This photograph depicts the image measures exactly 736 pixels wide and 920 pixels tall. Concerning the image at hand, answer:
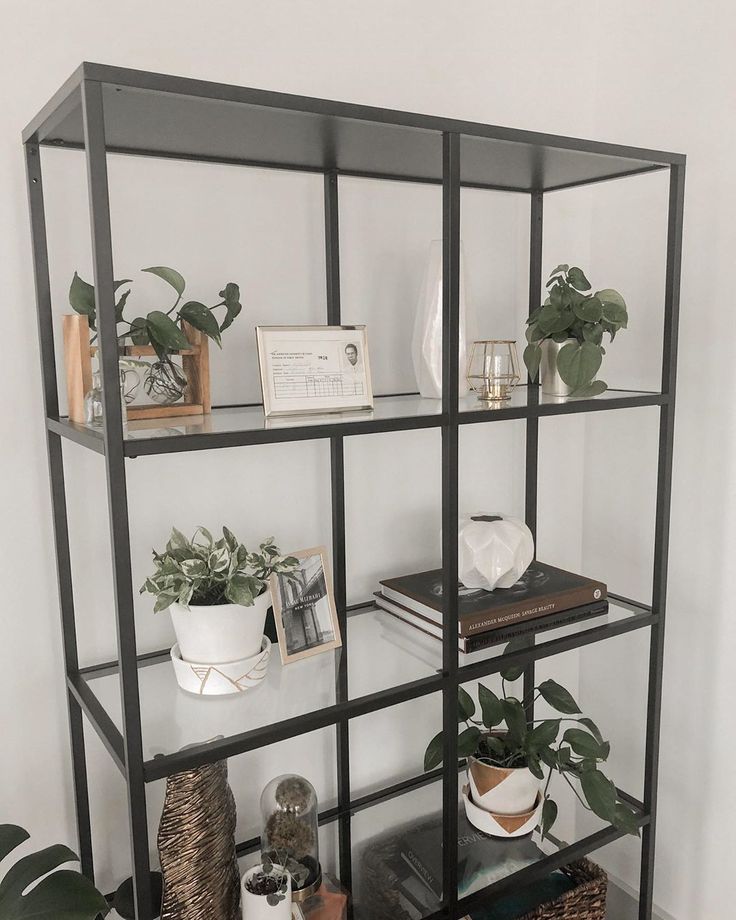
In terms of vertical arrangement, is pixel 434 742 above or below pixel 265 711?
below

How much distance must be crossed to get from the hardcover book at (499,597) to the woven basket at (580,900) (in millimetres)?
579

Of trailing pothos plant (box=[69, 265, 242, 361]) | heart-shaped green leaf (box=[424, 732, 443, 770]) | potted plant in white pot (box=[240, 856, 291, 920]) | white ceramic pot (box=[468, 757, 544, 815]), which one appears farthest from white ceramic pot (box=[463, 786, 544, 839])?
trailing pothos plant (box=[69, 265, 242, 361])

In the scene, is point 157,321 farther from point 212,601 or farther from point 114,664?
point 114,664

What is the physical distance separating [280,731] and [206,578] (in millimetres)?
238

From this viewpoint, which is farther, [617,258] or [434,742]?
[617,258]

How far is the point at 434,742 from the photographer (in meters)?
1.52

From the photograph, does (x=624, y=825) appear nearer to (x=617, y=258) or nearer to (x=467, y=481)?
(x=467, y=481)

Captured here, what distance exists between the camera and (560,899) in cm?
157

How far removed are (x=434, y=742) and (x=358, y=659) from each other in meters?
0.29

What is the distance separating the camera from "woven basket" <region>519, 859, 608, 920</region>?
1.56m

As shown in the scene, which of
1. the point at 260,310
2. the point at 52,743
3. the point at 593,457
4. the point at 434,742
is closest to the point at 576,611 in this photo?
the point at 434,742

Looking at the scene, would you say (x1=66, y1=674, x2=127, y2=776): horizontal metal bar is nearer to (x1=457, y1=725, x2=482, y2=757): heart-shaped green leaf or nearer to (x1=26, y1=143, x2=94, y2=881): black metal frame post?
(x1=26, y1=143, x2=94, y2=881): black metal frame post

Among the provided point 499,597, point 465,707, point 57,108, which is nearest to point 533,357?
point 499,597

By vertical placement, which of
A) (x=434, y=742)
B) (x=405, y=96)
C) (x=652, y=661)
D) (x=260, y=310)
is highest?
(x=405, y=96)
